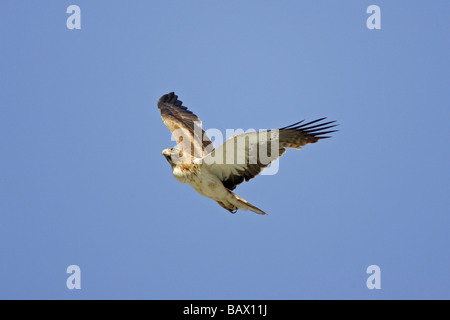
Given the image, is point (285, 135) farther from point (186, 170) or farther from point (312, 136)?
point (186, 170)

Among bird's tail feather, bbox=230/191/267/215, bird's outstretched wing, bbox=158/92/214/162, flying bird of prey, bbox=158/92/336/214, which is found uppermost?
bird's outstretched wing, bbox=158/92/214/162

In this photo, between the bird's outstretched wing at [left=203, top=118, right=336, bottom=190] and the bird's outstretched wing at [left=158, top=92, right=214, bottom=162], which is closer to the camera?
the bird's outstretched wing at [left=203, top=118, right=336, bottom=190]

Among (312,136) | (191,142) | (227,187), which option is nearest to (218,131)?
(191,142)

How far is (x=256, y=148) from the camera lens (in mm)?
9828

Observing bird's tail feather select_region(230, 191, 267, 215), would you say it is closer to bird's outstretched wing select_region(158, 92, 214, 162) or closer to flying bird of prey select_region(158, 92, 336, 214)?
flying bird of prey select_region(158, 92, 336, 214)

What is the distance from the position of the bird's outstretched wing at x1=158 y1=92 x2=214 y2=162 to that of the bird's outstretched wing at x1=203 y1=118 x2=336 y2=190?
0.74 m

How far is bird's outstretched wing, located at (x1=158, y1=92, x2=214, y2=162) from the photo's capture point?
1132 centimetres

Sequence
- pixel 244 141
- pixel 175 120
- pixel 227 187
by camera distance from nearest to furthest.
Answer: pixel 244 141
pixel 227 187
pixel 175 120

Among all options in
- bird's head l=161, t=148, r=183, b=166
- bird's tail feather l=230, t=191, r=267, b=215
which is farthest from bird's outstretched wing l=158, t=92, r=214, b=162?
bird's tail feather l=230, t=191, r=267, b=215

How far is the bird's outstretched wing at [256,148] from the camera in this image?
380 inches

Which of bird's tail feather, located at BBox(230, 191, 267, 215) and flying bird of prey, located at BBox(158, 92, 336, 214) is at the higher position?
flying bird of prey, located at BBox(158, 92, 336, 214)

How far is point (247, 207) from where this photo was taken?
1016 cm
